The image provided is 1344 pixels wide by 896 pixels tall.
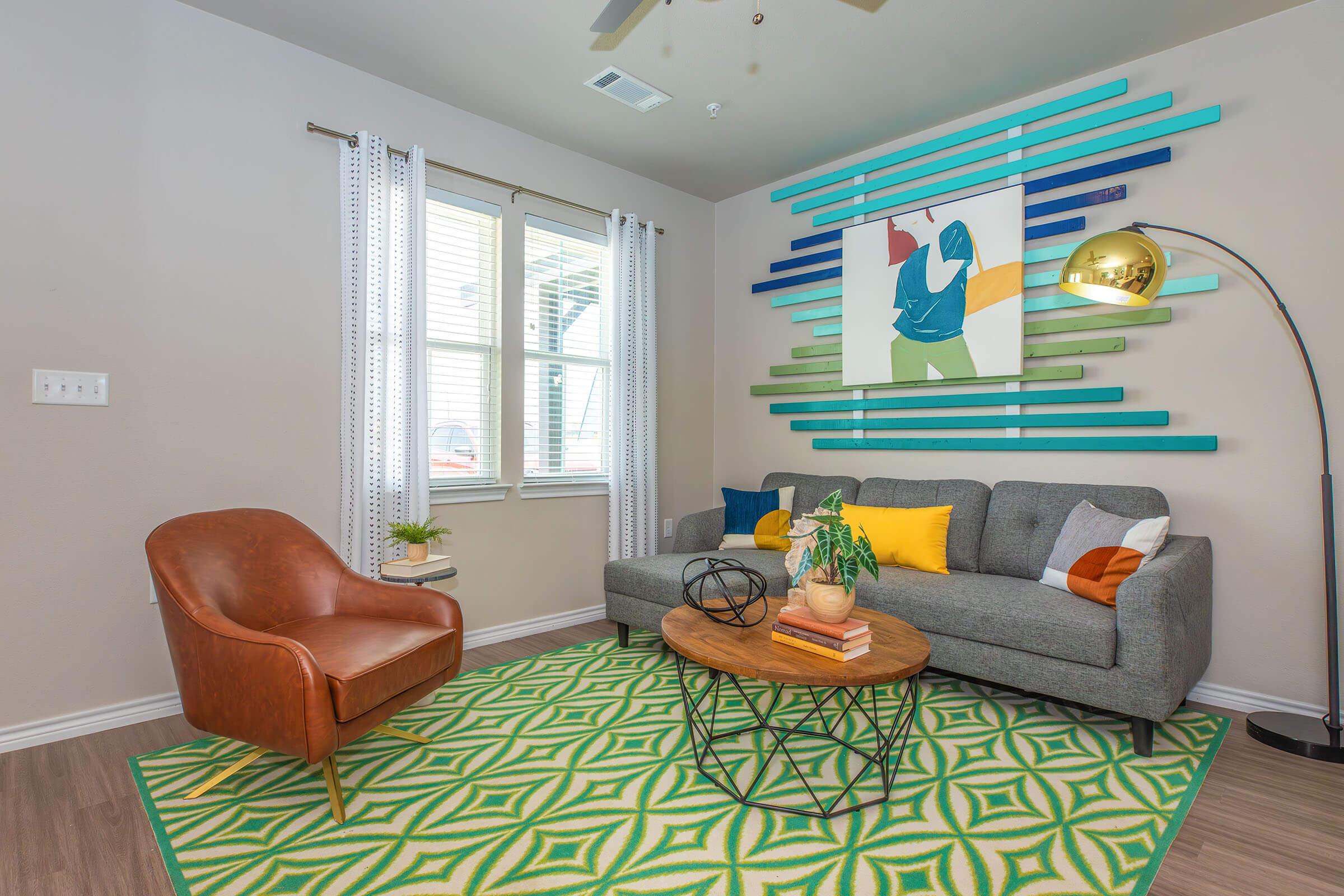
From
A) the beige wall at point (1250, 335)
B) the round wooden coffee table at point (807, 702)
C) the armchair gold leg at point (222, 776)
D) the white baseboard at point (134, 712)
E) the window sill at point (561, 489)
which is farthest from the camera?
the window sill at point (561, 489)

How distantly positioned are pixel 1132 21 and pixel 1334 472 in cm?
197

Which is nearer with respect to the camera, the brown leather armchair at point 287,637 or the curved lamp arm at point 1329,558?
the brown leather armchair at point 287,637

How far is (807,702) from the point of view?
9.21 feet

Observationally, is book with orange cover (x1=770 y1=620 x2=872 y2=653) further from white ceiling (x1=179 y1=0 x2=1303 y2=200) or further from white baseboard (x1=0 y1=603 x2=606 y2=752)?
white baseboard (x1=0 y1=603 x2=606 y2=752)

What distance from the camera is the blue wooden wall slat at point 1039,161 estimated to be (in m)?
2.97

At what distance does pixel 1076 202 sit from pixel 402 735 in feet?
12.2

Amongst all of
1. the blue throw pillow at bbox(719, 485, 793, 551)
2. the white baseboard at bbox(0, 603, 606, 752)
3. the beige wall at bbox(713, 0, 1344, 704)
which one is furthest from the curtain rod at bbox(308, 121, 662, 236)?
the beige wall at bbox(713, 0, 1344, 704)

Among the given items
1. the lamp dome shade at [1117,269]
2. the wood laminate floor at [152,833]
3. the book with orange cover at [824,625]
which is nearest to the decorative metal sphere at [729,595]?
the book with orange cover at [824,625]

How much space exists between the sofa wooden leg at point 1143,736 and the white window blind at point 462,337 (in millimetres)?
3016

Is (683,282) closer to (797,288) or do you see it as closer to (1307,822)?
(797,288)

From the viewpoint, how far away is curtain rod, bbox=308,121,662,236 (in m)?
3.09

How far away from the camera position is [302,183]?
120 inches

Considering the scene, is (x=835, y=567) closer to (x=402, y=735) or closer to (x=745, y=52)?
(x=402, y=735)

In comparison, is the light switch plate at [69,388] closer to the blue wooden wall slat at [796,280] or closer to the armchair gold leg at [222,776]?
the armchair gold leg at [222,776]
